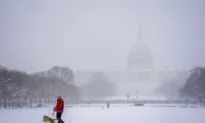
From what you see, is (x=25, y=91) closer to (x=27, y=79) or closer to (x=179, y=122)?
(x=27, y=79)

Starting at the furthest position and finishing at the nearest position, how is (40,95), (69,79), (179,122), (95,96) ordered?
(95,96), (69,79), (40,95), (179,122)

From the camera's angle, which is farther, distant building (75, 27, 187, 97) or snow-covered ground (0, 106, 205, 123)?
distant building (75, 27, 187, 97)

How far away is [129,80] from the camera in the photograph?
162375 millimetres

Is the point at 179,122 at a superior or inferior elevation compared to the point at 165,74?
inferior

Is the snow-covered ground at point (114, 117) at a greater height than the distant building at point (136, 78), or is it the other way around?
the distant building at point (136, 78)

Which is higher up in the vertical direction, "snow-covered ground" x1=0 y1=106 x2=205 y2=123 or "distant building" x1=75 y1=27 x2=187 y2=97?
"distant building" x1=75 y1=27 x2=187 y2=97

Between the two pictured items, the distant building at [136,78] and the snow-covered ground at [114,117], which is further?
the distant building at [136,78]

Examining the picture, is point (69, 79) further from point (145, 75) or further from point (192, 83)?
point (145, 75)

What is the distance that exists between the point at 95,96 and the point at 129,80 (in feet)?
182

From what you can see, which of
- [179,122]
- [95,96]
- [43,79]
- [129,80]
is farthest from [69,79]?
[129,80]

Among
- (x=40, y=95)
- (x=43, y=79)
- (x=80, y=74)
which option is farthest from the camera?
(x=80, y=74)

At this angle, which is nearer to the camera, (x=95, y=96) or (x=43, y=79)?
(x=43, y=79)

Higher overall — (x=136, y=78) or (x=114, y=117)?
(x=136, y=78)

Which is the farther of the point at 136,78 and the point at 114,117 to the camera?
the point at 136,78
